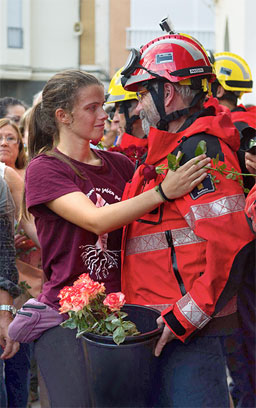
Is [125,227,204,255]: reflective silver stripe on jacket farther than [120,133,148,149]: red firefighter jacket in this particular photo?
No

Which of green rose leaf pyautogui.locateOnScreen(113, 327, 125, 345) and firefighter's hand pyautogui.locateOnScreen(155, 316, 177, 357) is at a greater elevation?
green rose leaf pyautogui.locateOnScreen(113, 327, 125, 345)

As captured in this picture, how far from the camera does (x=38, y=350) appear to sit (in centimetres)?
285

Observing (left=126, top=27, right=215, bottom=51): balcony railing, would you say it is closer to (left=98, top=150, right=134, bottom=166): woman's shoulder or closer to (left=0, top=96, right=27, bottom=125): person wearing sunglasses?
(left=0, top=96, right=27, bottom=125): person wearing sunglasses

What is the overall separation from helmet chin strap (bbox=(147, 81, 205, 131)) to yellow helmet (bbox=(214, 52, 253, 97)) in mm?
2542

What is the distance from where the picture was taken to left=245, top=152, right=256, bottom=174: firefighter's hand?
109 inches

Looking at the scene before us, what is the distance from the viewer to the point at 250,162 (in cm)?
279

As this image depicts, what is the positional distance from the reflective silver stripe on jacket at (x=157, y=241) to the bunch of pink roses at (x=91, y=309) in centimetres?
26

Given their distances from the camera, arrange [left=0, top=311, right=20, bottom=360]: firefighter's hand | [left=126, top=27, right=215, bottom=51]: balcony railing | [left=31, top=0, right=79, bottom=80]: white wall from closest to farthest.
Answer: [left=0, top=311, right=20, bottom=360]: firefighter's hand, [left=31, top=0, right=79, bottom=80]: white wall, [left=126, top=27, right=215, bottom=51]: balcony railing

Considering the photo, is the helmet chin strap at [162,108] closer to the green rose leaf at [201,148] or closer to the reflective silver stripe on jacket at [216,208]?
the green rose leaf at [201,148]

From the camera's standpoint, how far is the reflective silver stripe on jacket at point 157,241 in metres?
2.63

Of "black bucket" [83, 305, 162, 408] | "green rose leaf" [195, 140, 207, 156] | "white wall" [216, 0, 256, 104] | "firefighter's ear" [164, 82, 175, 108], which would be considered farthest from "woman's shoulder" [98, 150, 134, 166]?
"white wall" [216, 0, 256, 104]

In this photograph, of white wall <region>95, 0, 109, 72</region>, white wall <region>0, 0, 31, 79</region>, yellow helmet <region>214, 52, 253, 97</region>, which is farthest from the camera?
white wall <region>95, 0, 109, 72</region>

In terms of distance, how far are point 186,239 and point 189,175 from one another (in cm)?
26

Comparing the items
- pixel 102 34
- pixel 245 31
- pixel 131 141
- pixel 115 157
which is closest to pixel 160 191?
pixel 115 157
